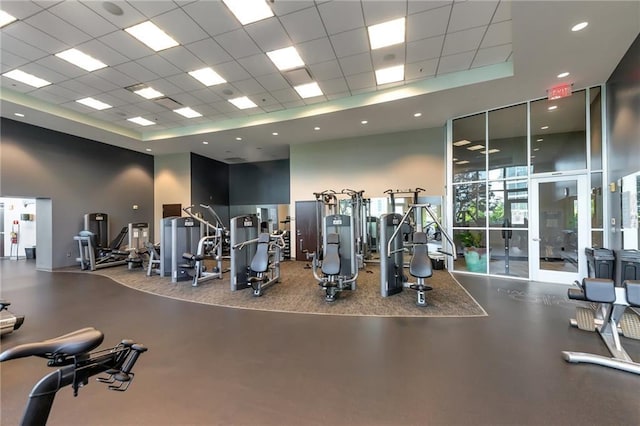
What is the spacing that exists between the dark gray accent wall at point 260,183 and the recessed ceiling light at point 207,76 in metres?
6.20

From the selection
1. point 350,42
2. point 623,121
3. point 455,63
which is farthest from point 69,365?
point 623,121

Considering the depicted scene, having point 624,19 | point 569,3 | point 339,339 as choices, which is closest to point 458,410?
point 339,339

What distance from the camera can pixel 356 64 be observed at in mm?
5047

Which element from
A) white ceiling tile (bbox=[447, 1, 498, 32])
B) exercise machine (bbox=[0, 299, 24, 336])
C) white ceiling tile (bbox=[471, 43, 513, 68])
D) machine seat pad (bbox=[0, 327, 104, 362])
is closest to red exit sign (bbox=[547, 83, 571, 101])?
white ceiling tile (bbox=[471, 43, 513, 68])

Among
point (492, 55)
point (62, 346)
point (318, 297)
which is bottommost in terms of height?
point (318, 297)

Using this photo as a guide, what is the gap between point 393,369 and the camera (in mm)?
2561

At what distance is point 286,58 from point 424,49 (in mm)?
2405

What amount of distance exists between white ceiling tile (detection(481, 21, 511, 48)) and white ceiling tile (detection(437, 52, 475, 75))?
13.1 inches

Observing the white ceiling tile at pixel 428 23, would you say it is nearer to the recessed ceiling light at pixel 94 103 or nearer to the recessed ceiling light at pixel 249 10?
the recessed ceiling light at pixel 249 10

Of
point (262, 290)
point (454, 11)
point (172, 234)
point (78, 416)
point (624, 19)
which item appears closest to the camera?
point (78, 416)

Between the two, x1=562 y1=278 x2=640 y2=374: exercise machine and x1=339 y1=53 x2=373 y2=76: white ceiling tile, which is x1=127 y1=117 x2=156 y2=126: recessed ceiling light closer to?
x1=339 y1=53 x2=373 y2=76: white ceiling tile

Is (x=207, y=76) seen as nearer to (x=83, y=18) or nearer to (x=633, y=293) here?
(x=83, y=18)

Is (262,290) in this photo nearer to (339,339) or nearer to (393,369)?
(339,339)

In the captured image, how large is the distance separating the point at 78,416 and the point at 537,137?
27.2 feet
